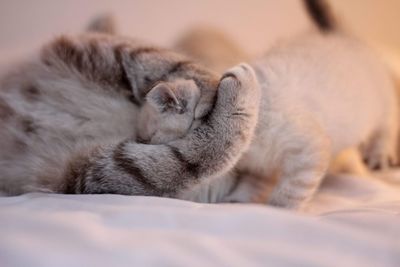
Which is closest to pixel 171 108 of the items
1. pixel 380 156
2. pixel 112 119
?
pixel 112 119

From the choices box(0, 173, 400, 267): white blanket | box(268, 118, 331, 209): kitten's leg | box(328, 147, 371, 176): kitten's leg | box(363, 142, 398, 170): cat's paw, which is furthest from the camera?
box(363, 142, 398, 170): cat's paw

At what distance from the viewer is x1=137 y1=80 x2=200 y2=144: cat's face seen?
0.75 m

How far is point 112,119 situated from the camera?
0.87 meters

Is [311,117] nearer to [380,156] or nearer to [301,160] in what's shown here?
[301,160]

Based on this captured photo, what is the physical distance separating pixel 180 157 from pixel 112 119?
0.21 m

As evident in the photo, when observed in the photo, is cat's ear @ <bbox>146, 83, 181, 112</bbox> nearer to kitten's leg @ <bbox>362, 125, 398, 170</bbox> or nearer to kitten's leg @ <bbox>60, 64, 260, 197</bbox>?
kitten's leg @ <bbox>60, 64, 260, 197</bbox>

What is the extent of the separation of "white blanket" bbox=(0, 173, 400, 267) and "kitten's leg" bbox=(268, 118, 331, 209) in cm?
20

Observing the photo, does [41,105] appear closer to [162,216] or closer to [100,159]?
[100,159]

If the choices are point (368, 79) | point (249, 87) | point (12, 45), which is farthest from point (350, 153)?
point (12, 45)

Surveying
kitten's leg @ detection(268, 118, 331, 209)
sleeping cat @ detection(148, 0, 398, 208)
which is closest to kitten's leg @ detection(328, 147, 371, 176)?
sleeping cat @ detection(148, 0, 398, 208)

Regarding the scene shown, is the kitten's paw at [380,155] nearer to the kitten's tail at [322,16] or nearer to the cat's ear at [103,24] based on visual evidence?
the kitten's tail at [322,16]

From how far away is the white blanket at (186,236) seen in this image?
1.57 feet

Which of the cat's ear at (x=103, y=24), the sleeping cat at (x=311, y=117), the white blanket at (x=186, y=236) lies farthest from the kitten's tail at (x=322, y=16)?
the white blanket at (x=186, y=236)

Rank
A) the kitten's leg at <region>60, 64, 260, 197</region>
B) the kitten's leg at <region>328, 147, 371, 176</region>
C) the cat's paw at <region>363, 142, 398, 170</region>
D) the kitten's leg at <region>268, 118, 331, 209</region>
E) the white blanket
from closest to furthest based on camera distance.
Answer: the white blanket → the kitten's leg at <region>60, 64, 260, 197</region> → the kitten's leg at <region>268, 118, 331, 209</region> → the kitten's leg at <region>328, 147, 371, 176</region> → the cat's paw at <region>363, 142, 398, 170</region>
